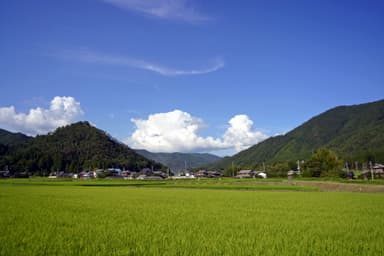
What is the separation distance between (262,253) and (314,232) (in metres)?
4.09

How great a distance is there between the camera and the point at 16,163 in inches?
6230

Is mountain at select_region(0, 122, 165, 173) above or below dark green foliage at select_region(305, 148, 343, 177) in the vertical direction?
above

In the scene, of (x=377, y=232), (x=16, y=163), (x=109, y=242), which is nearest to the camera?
(x=109, y=242)

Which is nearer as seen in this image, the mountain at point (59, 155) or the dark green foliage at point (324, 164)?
the dark green foliage at point (324, 164)

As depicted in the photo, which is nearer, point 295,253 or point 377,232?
point 295,253

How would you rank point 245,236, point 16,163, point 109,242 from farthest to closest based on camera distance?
point 16,163 < point 245,236 < point 109,242

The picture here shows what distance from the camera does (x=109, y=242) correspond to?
9.35 m

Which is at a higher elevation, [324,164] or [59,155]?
[59,155]

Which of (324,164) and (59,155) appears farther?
(59,155)

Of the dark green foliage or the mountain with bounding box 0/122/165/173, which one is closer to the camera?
the dark green foliage

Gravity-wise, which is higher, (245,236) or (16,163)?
(16,163)

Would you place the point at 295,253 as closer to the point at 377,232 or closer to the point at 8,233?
the point at 377,232

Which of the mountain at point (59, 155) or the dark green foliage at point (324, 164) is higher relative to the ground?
the mountain at point (59, 155)

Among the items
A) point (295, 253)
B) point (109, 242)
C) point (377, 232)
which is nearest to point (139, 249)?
point (109, 242)
